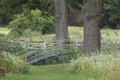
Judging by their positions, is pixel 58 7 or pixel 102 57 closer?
pixel 102 57

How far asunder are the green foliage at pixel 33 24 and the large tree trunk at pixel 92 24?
2312 cm

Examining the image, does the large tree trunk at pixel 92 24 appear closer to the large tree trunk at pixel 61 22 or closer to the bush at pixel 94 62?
the bush at pixel 94 62

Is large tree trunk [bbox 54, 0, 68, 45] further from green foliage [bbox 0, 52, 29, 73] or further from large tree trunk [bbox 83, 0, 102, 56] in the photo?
green foliage [bbox 0, 52, 29, 73]

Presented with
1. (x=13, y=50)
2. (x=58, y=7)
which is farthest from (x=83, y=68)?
(x=58, y=7)

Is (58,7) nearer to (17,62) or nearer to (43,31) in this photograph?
(17,62)

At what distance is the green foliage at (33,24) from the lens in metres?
44.6

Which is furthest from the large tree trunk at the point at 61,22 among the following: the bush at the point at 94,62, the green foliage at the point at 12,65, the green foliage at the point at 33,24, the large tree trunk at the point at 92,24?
the green foliage at the point at 33,24

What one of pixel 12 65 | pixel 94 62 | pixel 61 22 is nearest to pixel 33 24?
pixel 61 22

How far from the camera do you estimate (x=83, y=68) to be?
17.8 m

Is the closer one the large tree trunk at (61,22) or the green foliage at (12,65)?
the green foliage at (12,65)

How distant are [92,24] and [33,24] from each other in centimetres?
2881

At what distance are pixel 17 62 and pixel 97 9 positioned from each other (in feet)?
15.0

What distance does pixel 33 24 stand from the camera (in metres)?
48.7

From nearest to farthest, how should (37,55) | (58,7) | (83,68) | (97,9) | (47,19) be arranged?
(83,68) < (97,9) < (37,55) < (58,7) < (47,19)
